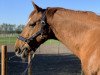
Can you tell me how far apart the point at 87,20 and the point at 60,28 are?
1.43ft

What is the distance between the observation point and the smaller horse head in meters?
4.85

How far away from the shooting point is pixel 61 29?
191 inches

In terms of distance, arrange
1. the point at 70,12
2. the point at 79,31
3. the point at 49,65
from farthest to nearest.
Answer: the point at 49,65
the point at 70,12
the point at 79,31

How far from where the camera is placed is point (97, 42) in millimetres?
4500

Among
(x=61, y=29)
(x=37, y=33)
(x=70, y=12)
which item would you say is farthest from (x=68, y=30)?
(x=37, y=33)

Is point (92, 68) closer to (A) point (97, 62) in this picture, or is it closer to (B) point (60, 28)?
(A) point (97, 62)

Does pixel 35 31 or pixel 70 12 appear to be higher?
pixel 70 12

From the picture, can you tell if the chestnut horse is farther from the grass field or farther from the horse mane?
the grass field

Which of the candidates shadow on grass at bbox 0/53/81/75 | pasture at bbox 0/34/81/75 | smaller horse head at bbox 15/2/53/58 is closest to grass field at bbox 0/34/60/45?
pasture at bbox 0/34/81/75

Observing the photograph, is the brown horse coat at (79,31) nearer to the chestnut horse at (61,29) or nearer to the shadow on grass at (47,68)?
the chestnut horse at (61,29)

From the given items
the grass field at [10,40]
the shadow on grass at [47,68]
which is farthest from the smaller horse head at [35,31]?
the grass field at [10,40]

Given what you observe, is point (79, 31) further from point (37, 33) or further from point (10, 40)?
point (10, 40)

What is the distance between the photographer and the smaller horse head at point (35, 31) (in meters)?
4.85

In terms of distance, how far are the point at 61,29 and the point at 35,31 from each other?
1.34ft
